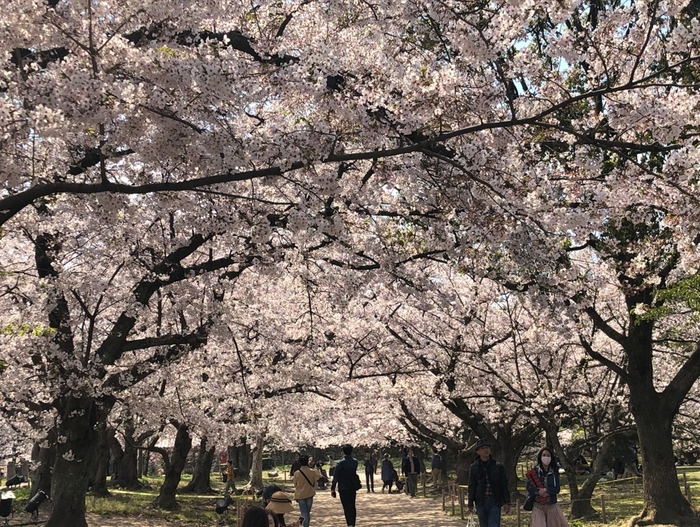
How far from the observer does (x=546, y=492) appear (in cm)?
913

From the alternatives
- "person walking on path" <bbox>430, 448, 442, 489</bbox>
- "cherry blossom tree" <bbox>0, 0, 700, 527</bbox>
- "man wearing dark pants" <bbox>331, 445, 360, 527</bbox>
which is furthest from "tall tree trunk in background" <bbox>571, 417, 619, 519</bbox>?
"person walking on path" <bbox>430, 448, 442, 489</bbox>

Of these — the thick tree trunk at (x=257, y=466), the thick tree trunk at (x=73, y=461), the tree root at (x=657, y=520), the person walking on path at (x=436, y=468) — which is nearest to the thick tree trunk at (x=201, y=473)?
the thick tree trunk at (x=257, y=466)

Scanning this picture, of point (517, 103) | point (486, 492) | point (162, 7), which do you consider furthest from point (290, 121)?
point (486, 492)

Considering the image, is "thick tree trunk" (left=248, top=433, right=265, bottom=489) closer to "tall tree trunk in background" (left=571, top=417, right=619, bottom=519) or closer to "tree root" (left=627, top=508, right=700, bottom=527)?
"tall tree trunk in background" (left=571, top=417, right=619, bottom=519)

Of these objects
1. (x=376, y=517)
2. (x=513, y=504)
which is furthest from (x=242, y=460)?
(x=513, y=504)

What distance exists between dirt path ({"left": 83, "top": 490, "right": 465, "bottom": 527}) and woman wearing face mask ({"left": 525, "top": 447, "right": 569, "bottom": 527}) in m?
5.89

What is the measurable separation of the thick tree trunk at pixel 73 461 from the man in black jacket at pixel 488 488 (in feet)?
21.8

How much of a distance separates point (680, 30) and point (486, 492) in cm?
611

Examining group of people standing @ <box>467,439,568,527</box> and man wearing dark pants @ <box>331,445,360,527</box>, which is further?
man wearing dark pants @ <box>331,445,360,527</box>

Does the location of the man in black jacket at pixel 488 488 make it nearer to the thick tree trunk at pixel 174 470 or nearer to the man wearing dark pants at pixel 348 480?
the man wearing dark pants at pixel 348 480

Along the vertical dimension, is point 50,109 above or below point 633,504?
above

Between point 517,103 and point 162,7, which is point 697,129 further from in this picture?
point 162,7

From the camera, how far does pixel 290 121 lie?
7281mm

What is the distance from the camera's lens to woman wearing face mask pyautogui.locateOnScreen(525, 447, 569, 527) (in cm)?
916
